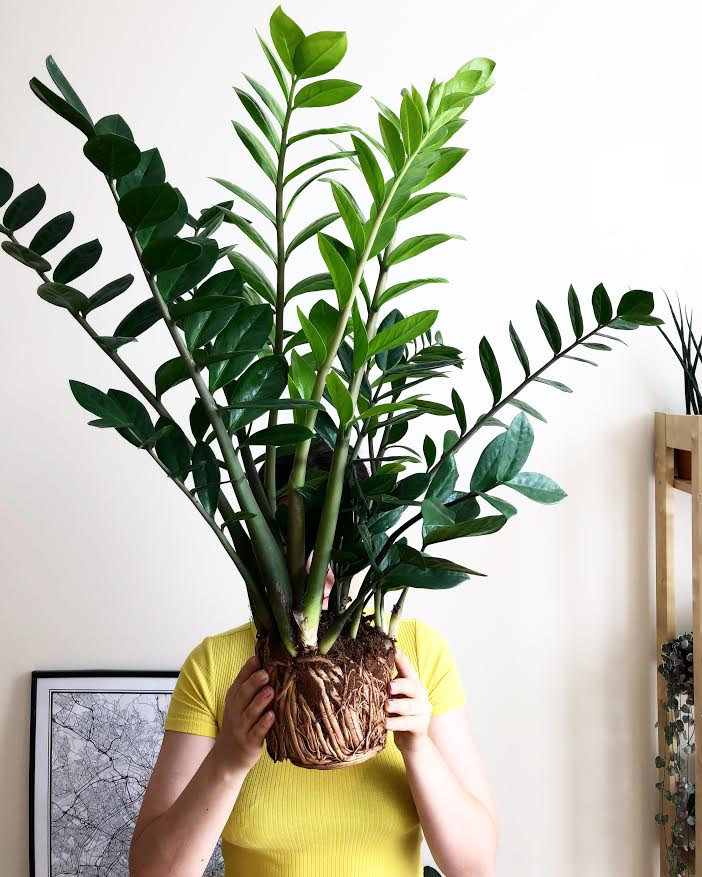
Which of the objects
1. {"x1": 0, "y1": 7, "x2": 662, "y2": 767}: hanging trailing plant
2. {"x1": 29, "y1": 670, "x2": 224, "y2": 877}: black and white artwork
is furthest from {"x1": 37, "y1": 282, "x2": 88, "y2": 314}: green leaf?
{"x1": 29, "y1": 670, "x2": 224, "y2": 877}: black and white artwork

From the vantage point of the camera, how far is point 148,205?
0.58 meters

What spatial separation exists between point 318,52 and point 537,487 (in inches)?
16.0

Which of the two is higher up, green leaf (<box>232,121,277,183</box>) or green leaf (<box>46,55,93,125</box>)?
green leaf (<box>232,121,277,183</box>)

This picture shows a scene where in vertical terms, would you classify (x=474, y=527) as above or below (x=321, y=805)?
above

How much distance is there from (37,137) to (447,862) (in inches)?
66.0

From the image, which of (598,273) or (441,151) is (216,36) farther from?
(441,151)

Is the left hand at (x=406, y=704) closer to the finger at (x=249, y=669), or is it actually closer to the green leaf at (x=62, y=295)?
the finger at (x=249, y=669)

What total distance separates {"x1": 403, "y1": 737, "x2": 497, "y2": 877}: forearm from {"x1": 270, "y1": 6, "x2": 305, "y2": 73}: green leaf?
0.74 m

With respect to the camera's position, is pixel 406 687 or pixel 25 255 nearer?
pixel 25 255

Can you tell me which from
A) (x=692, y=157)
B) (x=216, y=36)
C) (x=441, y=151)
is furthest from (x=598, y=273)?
(x=441, y=151)

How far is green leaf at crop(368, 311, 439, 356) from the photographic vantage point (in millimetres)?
747

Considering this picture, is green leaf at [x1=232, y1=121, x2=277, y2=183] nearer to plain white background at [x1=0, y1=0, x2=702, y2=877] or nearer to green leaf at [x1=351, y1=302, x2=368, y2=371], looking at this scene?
green leaf at [x1=351, y1=302, x2=368, y2=371]

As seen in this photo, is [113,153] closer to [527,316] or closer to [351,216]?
[351,216]

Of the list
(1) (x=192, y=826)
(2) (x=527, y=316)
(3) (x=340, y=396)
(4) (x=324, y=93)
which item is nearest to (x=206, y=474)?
(3) (x=340, y=396)
